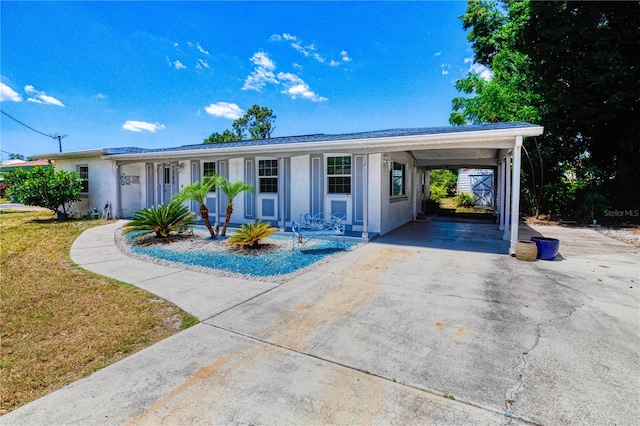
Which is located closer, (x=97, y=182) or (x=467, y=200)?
(x=97, y=182)

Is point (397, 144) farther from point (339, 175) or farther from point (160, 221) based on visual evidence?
Answer: point (160, 221)

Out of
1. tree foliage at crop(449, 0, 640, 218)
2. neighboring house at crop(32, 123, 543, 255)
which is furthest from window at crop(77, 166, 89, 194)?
tree foliage at crop(449, 0, 640, 218)

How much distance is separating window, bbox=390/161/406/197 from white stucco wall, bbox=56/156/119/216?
38.9 feet

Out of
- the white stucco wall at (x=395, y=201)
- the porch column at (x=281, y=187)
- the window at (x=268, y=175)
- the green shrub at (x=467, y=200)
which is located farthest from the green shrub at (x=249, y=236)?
the green shrub at (x=467, y=200)

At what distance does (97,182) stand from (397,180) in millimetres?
13652

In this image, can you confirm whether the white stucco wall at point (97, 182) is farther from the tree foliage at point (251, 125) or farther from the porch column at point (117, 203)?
the tree foliage at point (251, 125)

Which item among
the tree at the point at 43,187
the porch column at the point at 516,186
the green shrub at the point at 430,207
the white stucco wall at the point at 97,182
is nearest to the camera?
the porch column at the point at 516,186

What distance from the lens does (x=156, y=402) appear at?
2.19m

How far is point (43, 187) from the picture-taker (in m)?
12.3

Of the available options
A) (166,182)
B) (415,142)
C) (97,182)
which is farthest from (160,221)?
(97,182)

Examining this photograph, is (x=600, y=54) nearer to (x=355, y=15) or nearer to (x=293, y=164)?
(x=355, y=15)

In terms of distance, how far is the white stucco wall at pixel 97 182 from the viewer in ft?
44.9

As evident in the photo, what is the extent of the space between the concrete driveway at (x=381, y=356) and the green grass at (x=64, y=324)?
8.6 inches

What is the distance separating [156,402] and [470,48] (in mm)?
23310
